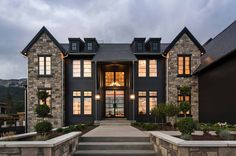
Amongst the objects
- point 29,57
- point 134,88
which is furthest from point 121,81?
point 29,57

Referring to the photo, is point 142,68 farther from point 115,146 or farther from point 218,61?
point 115,146

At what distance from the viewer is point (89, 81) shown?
21.7 m

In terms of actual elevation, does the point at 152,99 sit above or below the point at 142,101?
above

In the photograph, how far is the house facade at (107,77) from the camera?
2091cm

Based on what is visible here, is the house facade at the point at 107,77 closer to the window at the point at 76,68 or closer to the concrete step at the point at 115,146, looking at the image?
the window at the point at 76,68

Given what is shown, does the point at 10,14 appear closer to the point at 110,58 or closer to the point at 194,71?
the point at 110,58

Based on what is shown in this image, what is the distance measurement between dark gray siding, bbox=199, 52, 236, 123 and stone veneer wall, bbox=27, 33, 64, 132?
1041 centimetres

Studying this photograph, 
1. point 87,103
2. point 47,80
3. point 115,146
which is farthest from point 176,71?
point 115,146

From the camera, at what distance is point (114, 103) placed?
2302 centimetres

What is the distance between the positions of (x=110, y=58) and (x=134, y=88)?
2972 millimetres

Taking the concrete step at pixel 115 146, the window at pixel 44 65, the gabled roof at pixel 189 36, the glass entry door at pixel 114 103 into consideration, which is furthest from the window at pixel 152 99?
the concrete step at pixel 115 146

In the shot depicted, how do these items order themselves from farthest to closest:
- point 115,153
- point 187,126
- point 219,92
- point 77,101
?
1. point 77,101
2. point 219,92
3. point 115,153
4. point 187,126

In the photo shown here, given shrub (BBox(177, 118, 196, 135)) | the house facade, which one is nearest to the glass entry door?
the house facade

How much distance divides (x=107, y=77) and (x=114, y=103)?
222cm
